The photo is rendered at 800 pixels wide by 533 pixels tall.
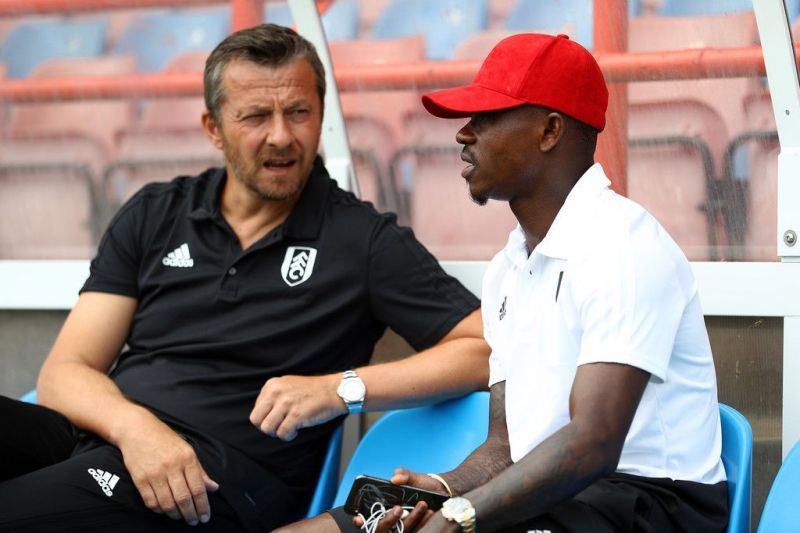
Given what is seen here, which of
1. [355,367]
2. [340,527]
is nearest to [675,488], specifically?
[340,527]

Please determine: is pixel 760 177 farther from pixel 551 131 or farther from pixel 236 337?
pixel 236 337

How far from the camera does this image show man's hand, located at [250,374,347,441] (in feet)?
8.93

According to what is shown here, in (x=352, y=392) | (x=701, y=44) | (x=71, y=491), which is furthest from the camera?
(x=701, y=44)

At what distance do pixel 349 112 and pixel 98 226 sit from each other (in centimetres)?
98

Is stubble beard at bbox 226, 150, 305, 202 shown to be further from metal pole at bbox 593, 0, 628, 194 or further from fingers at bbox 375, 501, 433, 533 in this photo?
fingers at bbox 375, 501, 433, 533

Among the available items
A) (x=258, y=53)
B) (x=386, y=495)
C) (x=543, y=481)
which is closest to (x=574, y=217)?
(x=543, y=481)

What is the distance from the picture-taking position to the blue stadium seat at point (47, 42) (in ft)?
13.0

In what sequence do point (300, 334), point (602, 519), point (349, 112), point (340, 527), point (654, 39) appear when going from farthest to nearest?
1. point (349, 112)
2. point (654, 39)
3. point (300, 334)
4. point (340, 527)
5. point (602, 519)

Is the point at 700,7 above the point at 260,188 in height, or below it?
above

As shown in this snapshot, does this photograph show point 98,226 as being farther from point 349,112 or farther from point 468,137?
point 468,137

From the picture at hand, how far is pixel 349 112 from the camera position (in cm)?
368

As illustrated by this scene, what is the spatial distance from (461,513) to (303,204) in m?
1.31

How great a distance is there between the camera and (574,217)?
231 cm

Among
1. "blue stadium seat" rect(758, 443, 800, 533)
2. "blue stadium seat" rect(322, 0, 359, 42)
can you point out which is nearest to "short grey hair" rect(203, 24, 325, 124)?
"blue stadium seat" rect(322, 0, 359, 42)
